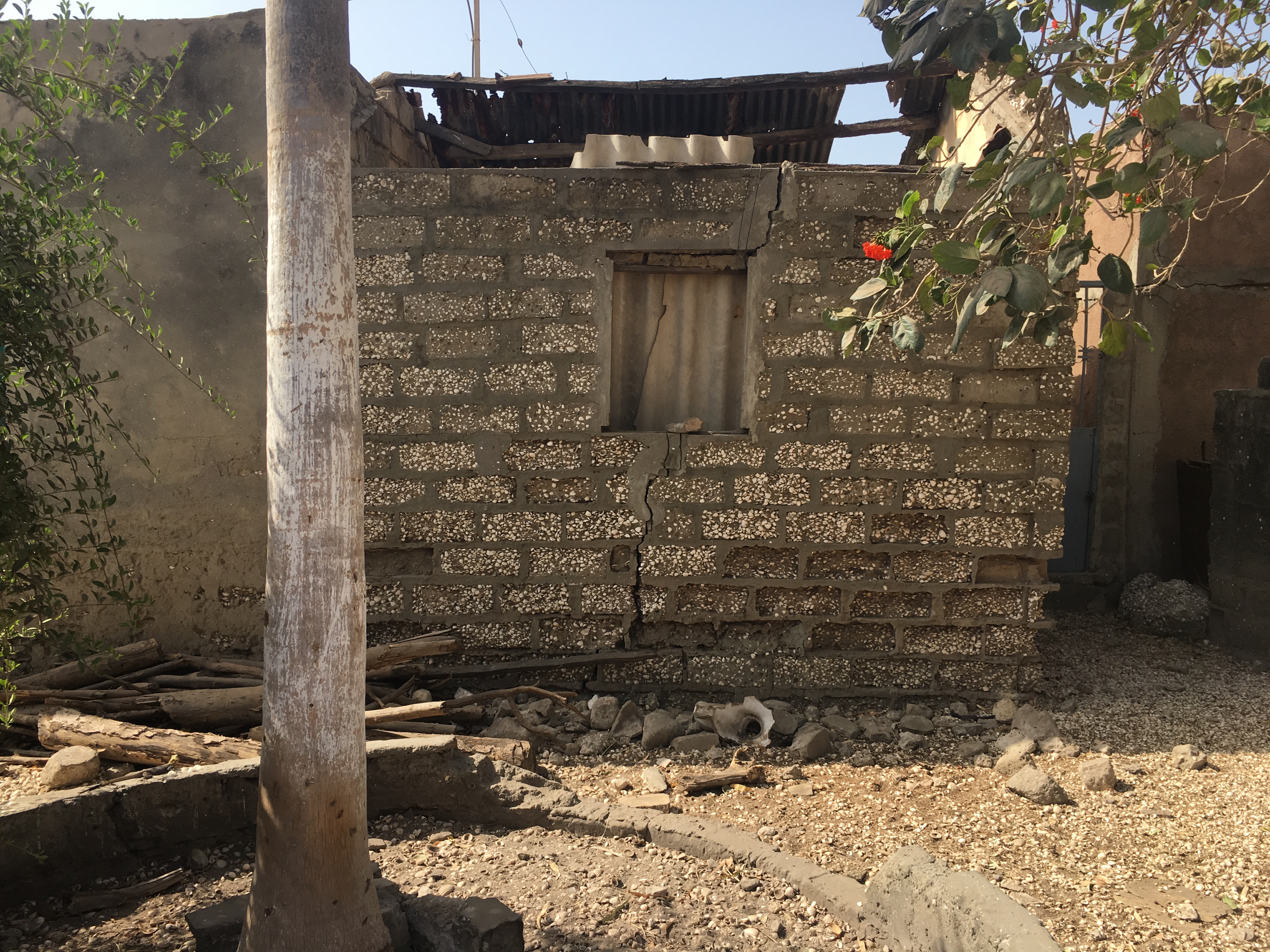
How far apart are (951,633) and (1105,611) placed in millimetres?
2996

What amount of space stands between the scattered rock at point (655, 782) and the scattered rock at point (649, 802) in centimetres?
3

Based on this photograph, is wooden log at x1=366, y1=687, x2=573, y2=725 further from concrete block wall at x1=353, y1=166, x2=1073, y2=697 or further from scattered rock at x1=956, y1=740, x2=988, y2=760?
scattered rock at x1=956, y1=740, x2=988, y2=760

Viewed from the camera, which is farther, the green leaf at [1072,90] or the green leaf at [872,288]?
the green leaf at [872,288]

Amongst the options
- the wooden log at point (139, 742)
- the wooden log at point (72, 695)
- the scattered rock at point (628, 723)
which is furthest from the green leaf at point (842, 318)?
the wooden log at point (72, 695)

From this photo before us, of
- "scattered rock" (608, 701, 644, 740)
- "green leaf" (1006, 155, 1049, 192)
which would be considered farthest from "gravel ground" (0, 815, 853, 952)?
"green leaf" (1006, 155, 1049, 192)

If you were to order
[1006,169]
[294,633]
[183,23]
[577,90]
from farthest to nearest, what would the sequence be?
[577,90] → [183,23] → [1006,169] → [294,633]

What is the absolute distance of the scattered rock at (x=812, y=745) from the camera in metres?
4.08

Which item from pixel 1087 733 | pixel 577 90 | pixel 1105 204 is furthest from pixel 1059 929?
pixel 1105 204

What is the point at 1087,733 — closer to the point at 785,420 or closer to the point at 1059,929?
the point at 1059,929

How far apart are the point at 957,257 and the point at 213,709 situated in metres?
3.64

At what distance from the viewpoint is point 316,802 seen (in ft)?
6.71

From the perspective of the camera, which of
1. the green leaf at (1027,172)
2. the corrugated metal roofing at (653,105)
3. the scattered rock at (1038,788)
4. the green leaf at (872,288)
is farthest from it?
the corrugated metal roofing at (653,105)

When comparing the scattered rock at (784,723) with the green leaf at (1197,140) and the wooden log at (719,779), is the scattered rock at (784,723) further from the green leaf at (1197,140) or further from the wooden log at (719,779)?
the green leaf at (1197,140)

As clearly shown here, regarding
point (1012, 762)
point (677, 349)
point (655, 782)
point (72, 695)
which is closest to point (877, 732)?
point (1012, 762)
